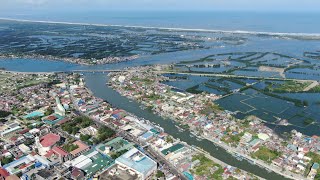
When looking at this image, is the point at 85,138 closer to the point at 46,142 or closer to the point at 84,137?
the point at 84,137

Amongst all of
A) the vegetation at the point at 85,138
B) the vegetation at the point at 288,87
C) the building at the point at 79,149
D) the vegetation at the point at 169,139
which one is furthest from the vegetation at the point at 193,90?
the building at the point at 79,149

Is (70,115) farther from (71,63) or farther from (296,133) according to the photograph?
(71,63)

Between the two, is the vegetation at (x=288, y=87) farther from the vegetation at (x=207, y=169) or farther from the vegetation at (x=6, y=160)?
the vegetation at (x=6, y=160)

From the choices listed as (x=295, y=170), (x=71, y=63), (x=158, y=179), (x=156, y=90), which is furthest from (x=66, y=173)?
(x=71, y=63)

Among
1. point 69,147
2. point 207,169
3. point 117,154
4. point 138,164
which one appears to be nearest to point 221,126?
point 207,169

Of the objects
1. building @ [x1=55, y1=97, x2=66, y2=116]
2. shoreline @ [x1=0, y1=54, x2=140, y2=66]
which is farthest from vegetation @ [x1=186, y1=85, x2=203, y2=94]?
shoreline @ [x1=0, y1=54, x2=140, y2=66]

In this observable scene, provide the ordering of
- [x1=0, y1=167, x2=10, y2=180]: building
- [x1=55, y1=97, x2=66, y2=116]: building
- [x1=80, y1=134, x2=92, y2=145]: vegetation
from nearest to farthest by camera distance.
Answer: [x1=0, y1=167, x2=10, y2=180]: building
[x1=80, y1=134, x2=92, y2=145]: vegetation
[x1=55, y1=97, x2=66, y2=116]: building

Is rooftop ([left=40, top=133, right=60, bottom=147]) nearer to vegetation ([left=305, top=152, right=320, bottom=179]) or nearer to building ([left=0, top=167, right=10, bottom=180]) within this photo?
building ([left=0, top=167, right=10, bottom=180])

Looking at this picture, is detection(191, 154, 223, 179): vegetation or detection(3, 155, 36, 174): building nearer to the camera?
detection(191, 154, 223, 179): vegetation
